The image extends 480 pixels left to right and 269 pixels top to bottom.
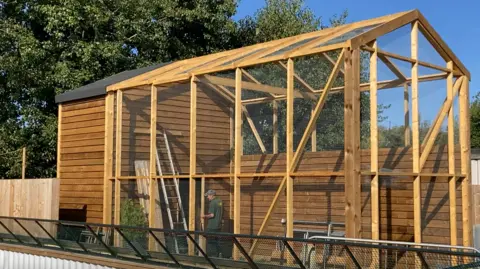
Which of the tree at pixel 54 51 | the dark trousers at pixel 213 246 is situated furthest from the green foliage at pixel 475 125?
the dark trousers at pixel 213 246

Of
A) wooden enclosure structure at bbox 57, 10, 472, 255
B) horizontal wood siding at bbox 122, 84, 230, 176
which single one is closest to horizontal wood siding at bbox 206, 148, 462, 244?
wooden enclosure structure at bbox 57, 10, 472, 255

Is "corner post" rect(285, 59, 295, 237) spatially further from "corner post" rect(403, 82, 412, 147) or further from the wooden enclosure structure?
"corner post" rect(403, 82, 412, 147)

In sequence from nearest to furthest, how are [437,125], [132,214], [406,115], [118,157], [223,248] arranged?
[223,248], [406,115], [437,125], [132,214], [118,157]

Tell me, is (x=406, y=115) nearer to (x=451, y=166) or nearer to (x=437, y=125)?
(x=437, y=125)

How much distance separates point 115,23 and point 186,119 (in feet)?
39.5

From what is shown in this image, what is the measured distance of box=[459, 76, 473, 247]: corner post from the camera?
10328 mm

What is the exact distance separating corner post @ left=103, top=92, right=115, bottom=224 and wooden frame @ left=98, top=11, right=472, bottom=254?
58 centimetres

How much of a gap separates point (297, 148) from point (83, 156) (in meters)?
5.75

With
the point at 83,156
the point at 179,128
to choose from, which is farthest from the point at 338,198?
the point at 83,156

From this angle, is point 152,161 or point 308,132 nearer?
point 308,132

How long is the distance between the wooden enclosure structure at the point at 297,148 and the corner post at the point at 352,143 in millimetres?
14

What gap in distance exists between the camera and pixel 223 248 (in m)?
7.88

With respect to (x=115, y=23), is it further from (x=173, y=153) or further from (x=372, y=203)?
(x=372, y=203)

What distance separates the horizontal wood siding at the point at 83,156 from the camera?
12.9 metres
